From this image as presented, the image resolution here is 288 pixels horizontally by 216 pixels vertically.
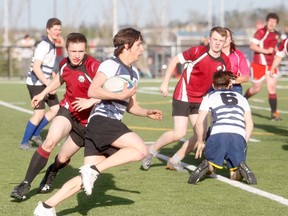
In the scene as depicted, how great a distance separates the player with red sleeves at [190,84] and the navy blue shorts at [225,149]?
966mm

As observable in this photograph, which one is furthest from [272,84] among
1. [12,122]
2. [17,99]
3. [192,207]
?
[192,207]

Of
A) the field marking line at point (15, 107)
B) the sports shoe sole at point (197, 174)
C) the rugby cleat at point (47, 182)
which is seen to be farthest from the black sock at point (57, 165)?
the field marking line at point (15, 107)

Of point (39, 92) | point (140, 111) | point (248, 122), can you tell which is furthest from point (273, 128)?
point (140, 111)

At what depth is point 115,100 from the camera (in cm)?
752

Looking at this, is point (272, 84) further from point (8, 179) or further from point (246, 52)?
point (246, 52)

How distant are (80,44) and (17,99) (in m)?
14.9

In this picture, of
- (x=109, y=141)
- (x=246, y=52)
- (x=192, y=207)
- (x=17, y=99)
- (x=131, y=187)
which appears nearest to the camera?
(x=109, y=141)

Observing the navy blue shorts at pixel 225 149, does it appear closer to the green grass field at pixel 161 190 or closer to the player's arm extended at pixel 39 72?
the green grass field at pixel 161 190

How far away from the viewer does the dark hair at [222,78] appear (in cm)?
938

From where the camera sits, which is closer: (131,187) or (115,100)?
(115,100)

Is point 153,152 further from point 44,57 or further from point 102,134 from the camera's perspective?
point 102,134

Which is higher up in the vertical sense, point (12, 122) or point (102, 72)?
point (102, 72)

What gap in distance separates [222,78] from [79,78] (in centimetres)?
186

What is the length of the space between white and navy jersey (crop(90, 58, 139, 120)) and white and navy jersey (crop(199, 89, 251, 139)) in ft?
6.52
